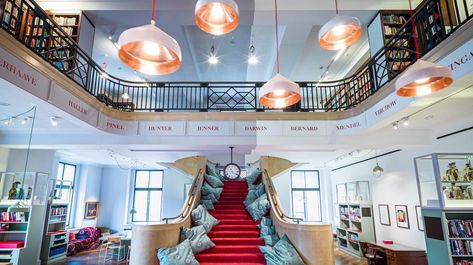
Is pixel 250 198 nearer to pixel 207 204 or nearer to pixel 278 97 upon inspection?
pixel 207 204

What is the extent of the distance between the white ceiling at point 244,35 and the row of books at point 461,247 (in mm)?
5234

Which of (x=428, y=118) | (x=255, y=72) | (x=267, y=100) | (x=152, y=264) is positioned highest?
(x=255, y=72)

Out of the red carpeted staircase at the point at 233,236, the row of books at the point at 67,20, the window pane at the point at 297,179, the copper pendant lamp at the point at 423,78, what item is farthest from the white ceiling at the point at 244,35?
the window pane at the point at 297,179

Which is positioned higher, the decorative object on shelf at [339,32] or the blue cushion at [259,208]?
the decorative object on shelf at [339,32]

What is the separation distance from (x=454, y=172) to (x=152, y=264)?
586 cm

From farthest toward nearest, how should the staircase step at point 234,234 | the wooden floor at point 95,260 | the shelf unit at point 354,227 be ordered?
the shelf unit at point 354,227 < the wooden floor at point 95,260 < the staircase step at point 234,234

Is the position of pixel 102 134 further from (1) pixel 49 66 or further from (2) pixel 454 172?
(2) pixel 454 172

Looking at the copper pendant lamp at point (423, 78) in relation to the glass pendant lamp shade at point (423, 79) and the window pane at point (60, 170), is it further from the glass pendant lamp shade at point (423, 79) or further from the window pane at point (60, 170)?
the window pane at point (60, 170)

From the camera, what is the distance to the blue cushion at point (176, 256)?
5.05m

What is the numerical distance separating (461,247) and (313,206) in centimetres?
954

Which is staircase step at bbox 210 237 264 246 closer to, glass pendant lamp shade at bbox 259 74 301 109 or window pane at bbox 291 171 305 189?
glass pendant lamp shade at bbox 259 74 301 109

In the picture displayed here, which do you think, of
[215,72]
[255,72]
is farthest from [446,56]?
[215,72]

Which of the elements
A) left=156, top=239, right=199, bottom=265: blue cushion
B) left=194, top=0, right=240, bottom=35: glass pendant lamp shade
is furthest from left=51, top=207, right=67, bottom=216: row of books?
left=194, top=0, right=240, bottom=35: glass pendant lamp shade

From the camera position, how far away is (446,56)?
12.2 ft
